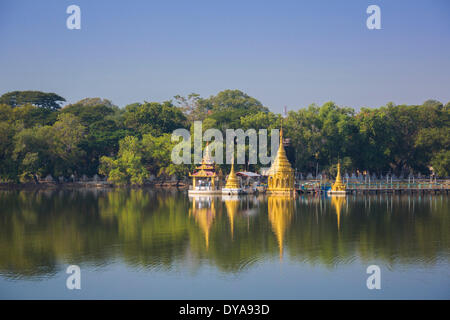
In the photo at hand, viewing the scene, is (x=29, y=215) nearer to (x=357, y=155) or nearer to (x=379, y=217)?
(x=379, y=217)

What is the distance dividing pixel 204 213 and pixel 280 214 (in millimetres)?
5391

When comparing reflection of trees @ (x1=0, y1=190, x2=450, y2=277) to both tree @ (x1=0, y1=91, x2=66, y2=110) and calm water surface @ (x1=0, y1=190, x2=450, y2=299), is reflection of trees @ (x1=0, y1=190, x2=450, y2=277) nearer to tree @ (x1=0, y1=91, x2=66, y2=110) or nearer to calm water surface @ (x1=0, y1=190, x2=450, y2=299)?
calm water surface @ (x1=0, y1=190, x2=450, y2=299)

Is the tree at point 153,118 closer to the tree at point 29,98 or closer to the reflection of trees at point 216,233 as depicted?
the tree at point 29,98

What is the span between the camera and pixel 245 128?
6906 centimetres

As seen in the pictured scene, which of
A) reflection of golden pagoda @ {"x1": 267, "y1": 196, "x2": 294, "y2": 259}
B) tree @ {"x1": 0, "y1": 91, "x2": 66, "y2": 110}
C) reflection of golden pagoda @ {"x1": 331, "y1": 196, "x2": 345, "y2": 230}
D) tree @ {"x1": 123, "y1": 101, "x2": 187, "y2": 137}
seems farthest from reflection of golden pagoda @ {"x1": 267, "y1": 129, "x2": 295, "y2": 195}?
tree @ {"x1": 0, "y1": 91, "x2": 66, "y2": 110}

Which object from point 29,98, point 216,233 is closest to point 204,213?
point 216,233

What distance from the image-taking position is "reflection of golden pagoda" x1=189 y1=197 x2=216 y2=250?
31366mm

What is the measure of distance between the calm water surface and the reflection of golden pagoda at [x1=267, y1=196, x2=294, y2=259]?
77 millimetres

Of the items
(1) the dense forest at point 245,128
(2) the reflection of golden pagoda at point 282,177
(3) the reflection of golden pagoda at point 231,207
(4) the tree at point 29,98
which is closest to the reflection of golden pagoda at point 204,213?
(3) the reflection of golden pagoda at point 231,207

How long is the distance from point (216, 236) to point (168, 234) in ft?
9.04

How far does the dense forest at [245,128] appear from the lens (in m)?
67.8

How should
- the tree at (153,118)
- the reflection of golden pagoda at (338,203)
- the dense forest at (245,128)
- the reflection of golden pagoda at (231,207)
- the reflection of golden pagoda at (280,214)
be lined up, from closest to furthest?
the reflection of golden pagoda at (280,214), the reflection of golden pagoda at (231,207), the reflection of golden pagoda at (338,203), the dense forest at (245,128), the tree at (153,118)

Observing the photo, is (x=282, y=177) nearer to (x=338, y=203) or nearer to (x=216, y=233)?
(x=338, y=203)

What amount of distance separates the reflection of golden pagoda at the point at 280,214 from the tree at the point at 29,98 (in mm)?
58783
